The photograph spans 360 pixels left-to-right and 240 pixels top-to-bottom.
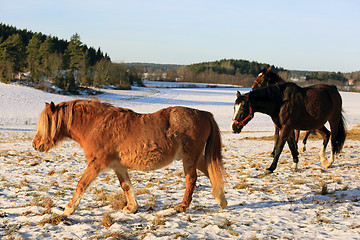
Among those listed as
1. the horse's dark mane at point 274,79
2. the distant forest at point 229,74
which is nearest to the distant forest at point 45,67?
the horse's dark mane at point 274,79

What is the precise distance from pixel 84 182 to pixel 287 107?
498cm

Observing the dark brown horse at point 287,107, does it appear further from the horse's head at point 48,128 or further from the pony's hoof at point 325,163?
the horse's head at point 48,128

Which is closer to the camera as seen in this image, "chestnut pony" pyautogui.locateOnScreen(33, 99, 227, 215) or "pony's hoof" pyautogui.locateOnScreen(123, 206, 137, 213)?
"chestnut pony" pyautogui.locateOnScreen(33, 99, 227, 215)

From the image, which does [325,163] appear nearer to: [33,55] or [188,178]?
[188,178]

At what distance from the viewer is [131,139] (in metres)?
4.61

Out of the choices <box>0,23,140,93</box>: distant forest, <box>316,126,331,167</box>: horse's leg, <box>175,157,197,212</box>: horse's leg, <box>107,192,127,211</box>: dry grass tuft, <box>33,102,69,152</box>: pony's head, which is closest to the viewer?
<box>175,157,197,212</box>: horse's leg

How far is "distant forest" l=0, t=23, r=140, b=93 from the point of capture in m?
49.5

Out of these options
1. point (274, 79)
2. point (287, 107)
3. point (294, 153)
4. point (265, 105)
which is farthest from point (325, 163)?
point (274, 79)

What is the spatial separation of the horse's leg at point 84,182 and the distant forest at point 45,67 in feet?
156

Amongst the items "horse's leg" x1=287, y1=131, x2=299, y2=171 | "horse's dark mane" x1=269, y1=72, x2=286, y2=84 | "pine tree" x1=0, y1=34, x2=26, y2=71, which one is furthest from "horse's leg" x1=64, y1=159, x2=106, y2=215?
"pine tree" x1=0, y1=34, x2=26, y2=71

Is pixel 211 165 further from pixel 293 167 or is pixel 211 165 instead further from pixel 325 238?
pixel 293 167

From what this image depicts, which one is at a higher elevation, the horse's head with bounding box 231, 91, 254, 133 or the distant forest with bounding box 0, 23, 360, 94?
the distant forest with bounding box 0, 23, 360, 94

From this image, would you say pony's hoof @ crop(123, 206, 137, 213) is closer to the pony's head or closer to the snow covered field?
the snow covered field

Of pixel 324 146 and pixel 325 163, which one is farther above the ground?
pixel 324 146
